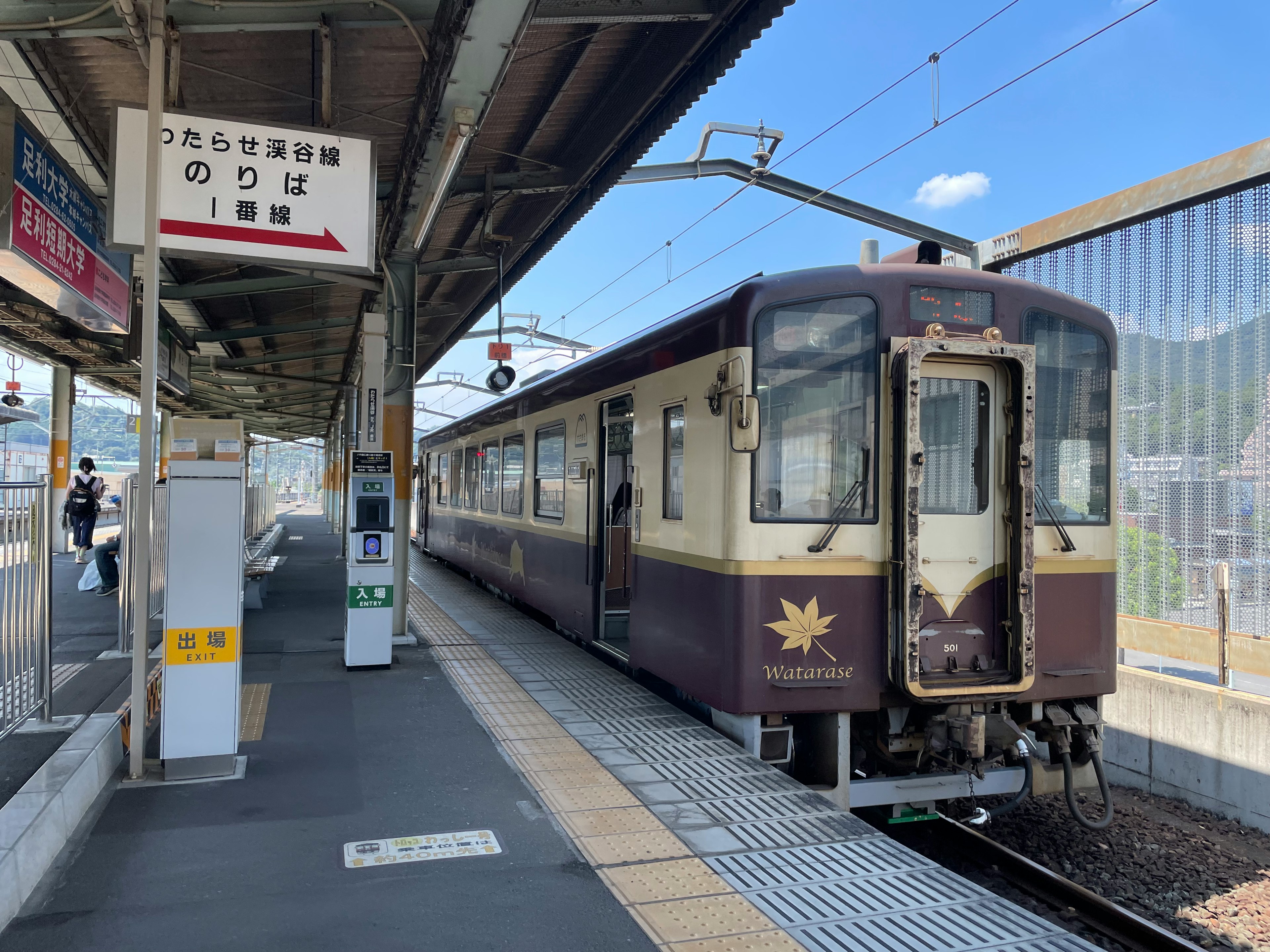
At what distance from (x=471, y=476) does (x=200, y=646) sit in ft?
27.3

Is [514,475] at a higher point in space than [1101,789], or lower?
higher

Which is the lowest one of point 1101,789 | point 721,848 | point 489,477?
point 1101,789

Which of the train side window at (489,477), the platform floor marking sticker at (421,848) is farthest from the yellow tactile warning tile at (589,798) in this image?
the train side window at (489,477)

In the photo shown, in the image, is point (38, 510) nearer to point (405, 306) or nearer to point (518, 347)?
point (405, 306)

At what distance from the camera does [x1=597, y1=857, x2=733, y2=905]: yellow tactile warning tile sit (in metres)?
3.18

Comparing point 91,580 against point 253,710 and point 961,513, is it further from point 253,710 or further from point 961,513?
point 961,513

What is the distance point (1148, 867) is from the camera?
5.16m

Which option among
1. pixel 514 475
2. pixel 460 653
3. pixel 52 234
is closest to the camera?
pixel 52 234

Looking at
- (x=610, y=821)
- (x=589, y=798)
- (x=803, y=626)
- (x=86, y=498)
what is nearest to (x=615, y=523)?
(x=803, y=626)

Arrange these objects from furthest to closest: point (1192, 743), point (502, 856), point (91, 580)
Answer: point (91, 580) → point (1192, 743) → point (502, 856)

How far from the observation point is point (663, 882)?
3287mm

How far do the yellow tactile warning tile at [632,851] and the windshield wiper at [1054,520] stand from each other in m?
2.64

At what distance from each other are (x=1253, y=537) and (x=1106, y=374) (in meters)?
2.65

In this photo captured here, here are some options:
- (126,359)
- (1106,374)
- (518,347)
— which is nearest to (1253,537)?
(1106,374)
